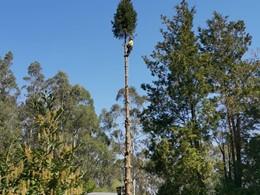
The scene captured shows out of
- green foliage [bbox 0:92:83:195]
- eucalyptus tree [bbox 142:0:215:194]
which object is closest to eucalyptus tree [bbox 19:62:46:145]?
eucalyptus tree [bbox 142:0:215:194]

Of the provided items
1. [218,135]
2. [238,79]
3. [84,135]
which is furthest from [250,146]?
[84,135]

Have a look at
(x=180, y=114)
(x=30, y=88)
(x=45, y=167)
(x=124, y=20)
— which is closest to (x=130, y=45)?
(x=124, y=20)

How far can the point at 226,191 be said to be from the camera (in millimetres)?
22750

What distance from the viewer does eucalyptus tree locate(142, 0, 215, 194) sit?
68.5 feet

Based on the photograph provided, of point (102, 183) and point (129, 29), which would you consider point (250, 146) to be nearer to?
point (129, 29)

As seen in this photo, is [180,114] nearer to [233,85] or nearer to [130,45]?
[233,85]

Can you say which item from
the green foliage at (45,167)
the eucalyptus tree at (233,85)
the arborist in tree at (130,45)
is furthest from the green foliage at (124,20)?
the eucalyptus tree at (233,85)

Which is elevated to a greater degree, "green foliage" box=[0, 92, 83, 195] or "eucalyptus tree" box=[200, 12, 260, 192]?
"eucalyptus tree" box=[200, 12, 260, 192]

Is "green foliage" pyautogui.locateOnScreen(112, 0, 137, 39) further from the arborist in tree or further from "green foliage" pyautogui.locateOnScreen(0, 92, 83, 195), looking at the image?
"green foliage" pyautogui.locateOnScreen(0, 92, 83, 195)

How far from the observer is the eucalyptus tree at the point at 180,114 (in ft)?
68.5

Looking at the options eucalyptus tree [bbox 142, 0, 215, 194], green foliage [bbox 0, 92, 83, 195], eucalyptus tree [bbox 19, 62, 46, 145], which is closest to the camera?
green foliage [bbox 0, 92, 83, 195]

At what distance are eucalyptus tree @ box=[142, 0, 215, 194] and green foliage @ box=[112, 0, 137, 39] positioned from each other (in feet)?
38.0

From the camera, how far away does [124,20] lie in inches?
414

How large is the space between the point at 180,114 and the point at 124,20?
1302 cm
